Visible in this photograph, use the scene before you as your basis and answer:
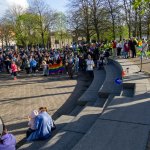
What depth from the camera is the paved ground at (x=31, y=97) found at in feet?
38.9

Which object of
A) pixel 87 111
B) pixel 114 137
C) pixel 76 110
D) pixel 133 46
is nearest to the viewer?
pixel 114 137

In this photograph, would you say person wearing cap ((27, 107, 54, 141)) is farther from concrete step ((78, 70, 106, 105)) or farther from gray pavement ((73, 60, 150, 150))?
concrete step ((78, 70, 106, 105))

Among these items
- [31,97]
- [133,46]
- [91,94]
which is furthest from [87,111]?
[133,46]

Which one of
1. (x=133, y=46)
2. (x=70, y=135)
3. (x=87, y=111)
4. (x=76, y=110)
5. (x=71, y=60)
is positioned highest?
(x=133, y=46)

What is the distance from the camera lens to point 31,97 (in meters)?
16.0

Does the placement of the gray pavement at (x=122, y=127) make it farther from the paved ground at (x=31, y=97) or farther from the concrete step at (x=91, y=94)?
the paved ground at (x=31, y=97)

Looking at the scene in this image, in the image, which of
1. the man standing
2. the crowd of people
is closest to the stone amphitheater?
the crowd of people

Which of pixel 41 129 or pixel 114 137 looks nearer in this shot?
pixel 114 137

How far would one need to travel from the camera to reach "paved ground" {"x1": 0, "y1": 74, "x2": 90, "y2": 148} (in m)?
11.9

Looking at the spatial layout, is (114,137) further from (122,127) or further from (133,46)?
(133,46)

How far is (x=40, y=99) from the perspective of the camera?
1528 cm

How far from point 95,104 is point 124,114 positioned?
359 cm

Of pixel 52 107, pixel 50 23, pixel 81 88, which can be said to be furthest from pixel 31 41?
pixel 52 107

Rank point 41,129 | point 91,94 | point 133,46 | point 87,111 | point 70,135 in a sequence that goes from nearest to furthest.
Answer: point 70,135, point 41,129, point 87,111, point 91,94, point 133,46
